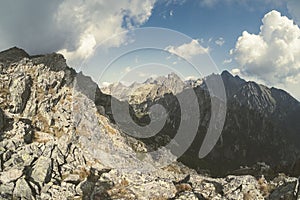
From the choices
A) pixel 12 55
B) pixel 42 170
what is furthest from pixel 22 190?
pixel 12 55

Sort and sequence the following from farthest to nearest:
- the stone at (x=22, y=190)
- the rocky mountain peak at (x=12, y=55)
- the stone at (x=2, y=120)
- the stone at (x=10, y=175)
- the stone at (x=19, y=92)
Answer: the rocky mountain peak at (x=12, y=55) < the stone at (x=19, y=92) < the stone at (x=2, y=120) < the stone at (x=10, y=175) < the stone at (x=22, y=190)

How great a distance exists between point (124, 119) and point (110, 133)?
18878 millimetres

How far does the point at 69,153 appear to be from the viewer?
50.4 meters

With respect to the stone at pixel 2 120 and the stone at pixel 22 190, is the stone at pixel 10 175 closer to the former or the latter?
the stone at pixel 22 190

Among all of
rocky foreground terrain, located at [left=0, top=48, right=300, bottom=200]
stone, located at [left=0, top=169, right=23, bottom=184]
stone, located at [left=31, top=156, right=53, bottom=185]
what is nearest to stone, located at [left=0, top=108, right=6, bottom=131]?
rocky foreground terrain, located at [left=0, top=48, right=300, bottom=200]

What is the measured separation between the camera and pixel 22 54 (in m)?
73.8

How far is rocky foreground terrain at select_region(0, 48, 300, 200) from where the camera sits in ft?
138

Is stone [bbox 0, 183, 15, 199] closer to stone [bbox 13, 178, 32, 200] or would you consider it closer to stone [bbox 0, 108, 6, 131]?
stone [bbox 13, 178, 32, 200]

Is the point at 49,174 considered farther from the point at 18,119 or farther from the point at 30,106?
the point at 30,106

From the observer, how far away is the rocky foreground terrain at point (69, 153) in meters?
41.9

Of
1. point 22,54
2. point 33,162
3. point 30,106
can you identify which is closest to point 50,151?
point 33,162

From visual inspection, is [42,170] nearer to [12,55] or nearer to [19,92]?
[19,92]

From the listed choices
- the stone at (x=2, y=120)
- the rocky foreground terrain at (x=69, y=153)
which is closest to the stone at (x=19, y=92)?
the rocky foreground terrain at (x=69, y=153)

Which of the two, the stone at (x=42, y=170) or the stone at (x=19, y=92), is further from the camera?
the stone at (x=19, y=92)
